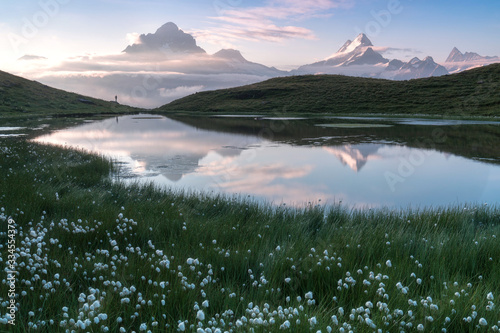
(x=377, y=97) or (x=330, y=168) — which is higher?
(x=377, y=97)

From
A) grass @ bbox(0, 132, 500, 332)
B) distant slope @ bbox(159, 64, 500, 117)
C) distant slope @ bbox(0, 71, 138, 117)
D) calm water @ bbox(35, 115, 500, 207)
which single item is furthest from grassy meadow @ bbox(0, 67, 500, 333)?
distant slope @ bbox(159, 64, 500, 117)

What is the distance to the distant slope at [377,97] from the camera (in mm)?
94938

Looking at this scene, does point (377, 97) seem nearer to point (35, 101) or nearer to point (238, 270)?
point (35, 101)

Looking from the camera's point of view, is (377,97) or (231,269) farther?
(377,97)

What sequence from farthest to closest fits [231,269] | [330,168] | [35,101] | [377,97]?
[377,97] < [35,101] < [330,168] < [231,269]

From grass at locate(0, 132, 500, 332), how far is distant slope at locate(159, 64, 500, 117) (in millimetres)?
84752

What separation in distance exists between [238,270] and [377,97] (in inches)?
4573

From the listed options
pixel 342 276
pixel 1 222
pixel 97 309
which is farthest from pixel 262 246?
pixel 1 222

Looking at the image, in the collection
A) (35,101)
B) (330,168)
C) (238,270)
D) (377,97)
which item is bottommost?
(238,270)

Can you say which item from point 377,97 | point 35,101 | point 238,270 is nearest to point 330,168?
point 238,270

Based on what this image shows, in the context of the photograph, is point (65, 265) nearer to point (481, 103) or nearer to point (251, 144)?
point (251, 144)

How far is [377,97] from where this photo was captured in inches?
4488

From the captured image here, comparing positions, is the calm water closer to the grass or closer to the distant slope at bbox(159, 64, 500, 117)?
the grass

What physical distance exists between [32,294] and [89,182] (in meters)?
11.3
